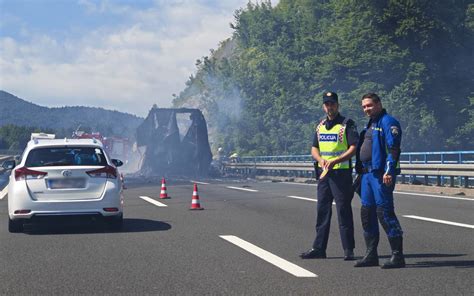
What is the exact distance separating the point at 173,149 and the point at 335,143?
3601cm

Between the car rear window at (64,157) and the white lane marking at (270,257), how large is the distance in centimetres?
259

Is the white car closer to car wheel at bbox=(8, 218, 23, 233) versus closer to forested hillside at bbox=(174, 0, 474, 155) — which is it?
car wheel at bbox=(8, 218, 23, 233)

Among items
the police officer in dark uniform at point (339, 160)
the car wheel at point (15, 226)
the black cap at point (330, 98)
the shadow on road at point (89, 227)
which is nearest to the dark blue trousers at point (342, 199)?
the police officer in dark uniform at point (339, 160)

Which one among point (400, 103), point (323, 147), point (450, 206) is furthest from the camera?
point (400, 103)

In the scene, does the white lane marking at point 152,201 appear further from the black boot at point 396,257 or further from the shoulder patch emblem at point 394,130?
the shoulder patch emblem at point 394,130

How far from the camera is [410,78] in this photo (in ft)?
166

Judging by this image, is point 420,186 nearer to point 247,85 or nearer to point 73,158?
point 73,158

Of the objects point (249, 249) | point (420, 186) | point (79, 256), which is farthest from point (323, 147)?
point (420, 186)

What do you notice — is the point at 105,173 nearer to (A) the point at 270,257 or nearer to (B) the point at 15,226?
(B) the point at 15,226

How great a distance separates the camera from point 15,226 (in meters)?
12.2

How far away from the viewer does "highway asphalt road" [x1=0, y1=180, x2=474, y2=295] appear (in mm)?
7066

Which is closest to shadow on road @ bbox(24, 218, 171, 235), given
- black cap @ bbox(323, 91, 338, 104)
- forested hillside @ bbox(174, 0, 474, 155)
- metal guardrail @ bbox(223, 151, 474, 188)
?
black cap @ bbox(323, 91, 338, 104)

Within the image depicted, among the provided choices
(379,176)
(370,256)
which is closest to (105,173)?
(370,256)

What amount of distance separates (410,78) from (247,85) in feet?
107
